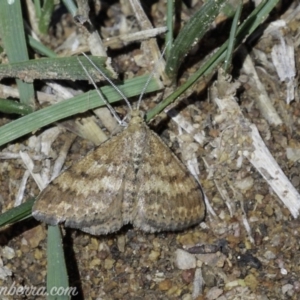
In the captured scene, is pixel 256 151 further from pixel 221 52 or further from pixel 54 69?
pixel 54 69

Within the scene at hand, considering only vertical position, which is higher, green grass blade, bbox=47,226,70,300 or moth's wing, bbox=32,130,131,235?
moth's wing, bbox=32,130,131,235

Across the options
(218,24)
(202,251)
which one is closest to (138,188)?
(202,251)

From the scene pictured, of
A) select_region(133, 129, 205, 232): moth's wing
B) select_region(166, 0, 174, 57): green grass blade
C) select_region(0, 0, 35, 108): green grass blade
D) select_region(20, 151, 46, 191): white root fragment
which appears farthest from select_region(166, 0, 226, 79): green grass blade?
Answer: select_region(20, 151, 46, 191): white root fragment

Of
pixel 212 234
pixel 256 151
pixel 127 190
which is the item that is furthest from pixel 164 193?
pixel 256 151

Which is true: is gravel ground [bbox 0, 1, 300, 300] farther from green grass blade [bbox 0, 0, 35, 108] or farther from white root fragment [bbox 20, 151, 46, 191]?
green grass blade [bbox 0, 0, 35, 108]

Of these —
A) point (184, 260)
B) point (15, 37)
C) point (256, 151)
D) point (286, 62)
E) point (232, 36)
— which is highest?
point (15, 37)

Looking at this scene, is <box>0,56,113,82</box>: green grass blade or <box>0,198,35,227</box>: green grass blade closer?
<box>0,198,35,227</box>: green grass blade

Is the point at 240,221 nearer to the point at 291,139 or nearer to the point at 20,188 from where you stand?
the point at 291,139

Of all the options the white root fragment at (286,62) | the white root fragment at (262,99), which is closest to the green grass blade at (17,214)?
the white root fragment at (262,99)
